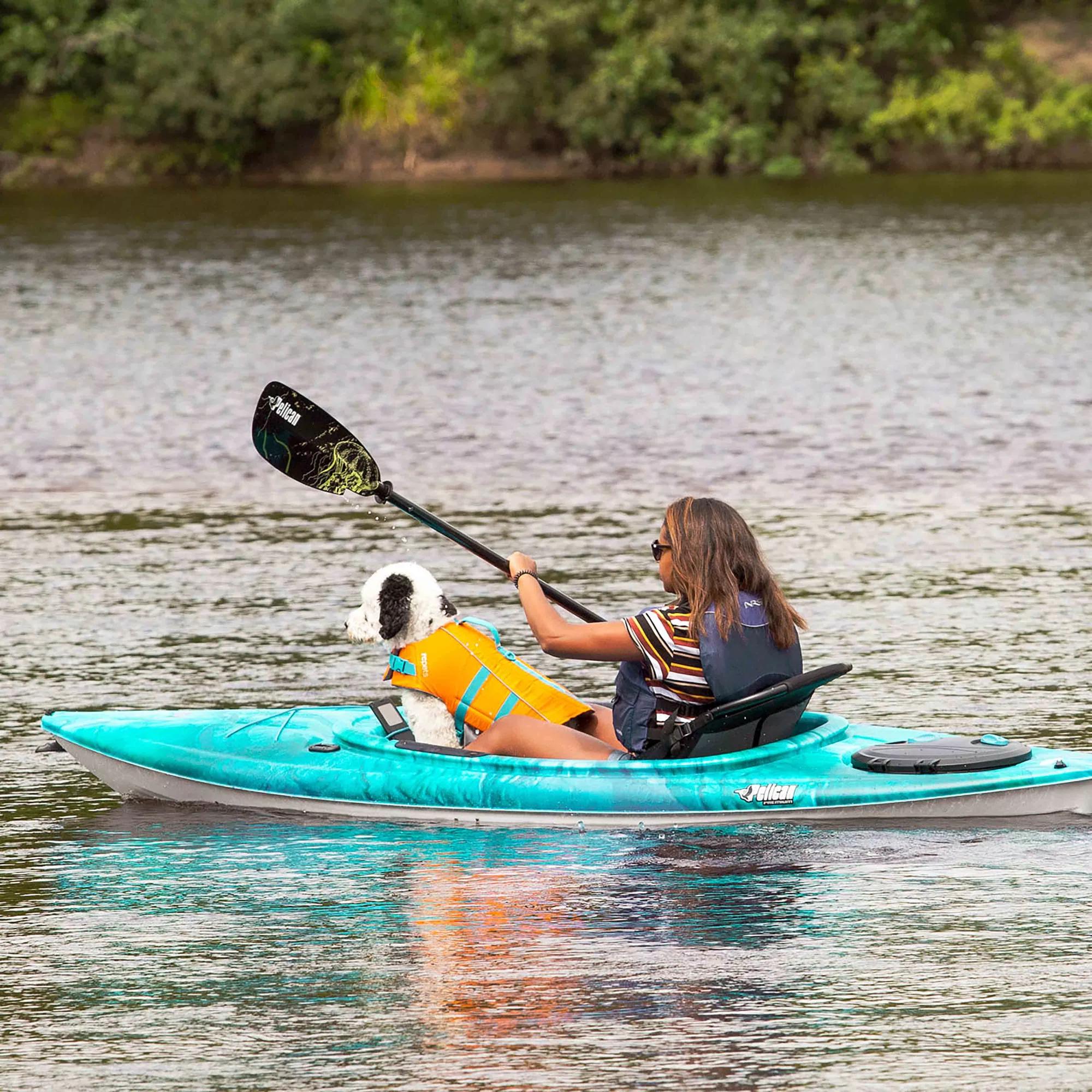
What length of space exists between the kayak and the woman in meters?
0.24

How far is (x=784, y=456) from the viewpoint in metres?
15.5

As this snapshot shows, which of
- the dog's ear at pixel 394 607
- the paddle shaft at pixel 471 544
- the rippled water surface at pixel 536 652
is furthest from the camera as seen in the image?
the paddle shaft at pixel 471 544

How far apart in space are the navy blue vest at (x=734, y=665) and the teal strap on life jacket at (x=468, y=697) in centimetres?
49

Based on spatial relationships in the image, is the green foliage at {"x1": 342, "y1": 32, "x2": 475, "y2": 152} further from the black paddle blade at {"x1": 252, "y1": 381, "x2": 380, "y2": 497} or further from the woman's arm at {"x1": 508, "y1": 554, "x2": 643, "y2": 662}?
the woman's arm at {"x1": 508, "y1": 554, "x2": 643, "y2": 662}

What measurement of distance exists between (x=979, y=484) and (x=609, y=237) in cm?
2215

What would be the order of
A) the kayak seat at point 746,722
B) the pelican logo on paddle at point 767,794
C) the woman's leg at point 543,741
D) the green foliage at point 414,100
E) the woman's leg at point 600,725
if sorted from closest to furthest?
1. the kayak seat at point 746,722
2. the pelican logo on paddle at point 767,794
3. the woman's leg at point 543,741
4. the woman's leg at point 600,725
5. the green foliage at point 414,100

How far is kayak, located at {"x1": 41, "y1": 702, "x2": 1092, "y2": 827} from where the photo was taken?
6926 mm

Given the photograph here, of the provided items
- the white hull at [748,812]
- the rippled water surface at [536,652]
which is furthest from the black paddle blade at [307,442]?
the white hull at [748,812]

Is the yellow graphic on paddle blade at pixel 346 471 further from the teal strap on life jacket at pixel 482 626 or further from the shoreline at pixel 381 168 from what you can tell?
the shoreline at pixel 381 168

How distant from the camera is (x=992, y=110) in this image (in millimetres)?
50062

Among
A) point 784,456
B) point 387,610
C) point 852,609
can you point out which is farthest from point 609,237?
point 387,610

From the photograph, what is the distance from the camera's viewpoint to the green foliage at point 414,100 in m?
52.9

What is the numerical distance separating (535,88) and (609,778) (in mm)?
46517

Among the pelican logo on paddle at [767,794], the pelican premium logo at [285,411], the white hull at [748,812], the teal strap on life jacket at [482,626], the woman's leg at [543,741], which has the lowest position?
the white hull at [748,812]
